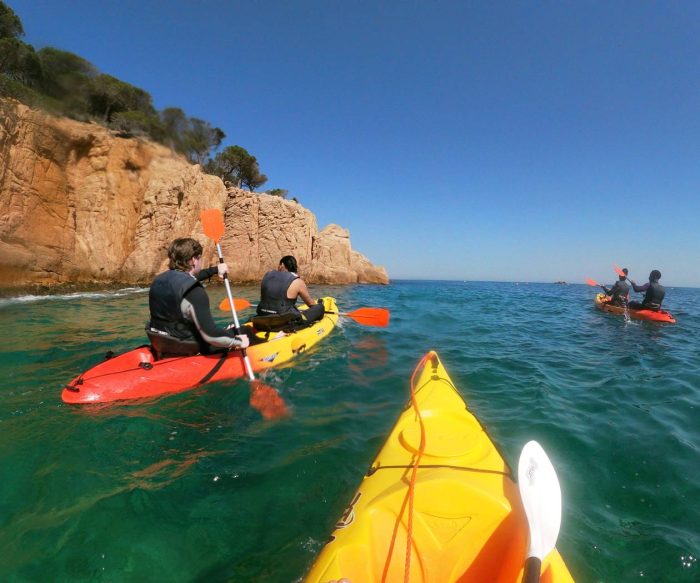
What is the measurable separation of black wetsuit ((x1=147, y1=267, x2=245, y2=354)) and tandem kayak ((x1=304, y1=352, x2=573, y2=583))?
303 centimetres

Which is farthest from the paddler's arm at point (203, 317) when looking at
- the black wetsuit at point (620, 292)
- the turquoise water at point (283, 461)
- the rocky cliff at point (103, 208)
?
the rocky cliff at point (103, 208)

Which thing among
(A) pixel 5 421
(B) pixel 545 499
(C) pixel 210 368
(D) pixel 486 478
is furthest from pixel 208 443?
(B) pixel 545 499

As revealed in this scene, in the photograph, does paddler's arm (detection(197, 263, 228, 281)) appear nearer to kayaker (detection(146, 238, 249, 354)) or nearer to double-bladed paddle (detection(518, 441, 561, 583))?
kayaker (detection(146, 238, 249, 354))

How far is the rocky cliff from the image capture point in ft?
51.7

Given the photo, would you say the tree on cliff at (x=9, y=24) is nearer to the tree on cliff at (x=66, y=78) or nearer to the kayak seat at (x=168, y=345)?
the tree on cliff at (x=66, y=78)

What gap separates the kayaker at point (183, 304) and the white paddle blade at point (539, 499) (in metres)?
3.81

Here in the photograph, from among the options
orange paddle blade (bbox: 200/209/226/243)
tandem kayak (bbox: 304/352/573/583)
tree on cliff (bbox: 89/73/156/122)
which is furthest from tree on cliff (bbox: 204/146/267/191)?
tandem kayak (bbox: 304/352/573/583)

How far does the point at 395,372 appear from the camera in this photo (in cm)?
568

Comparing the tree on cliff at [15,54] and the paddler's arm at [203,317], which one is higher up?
the tree on cliff at [15,54]

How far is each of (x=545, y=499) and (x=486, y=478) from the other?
0.43 metres

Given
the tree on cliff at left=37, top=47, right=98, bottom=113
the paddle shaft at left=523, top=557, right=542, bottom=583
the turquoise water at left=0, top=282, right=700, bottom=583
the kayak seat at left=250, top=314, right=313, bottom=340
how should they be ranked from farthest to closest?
the tree on cliff at left=37, top=47, right=98, bottom=113
the kayak seat at left=250, top=314, right=313, bottom=340
the turquoise water at left=0, top=282, right=700, bottom=583
the paddle shaft at left=523, top=557, right=542, bottom=583

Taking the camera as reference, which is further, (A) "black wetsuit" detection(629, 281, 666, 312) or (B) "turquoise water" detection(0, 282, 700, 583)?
(A) "black wetsuit" detection(629, 281, 666, 312)

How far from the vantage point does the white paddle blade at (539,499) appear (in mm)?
1396

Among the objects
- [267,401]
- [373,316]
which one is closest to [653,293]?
[373,316]
